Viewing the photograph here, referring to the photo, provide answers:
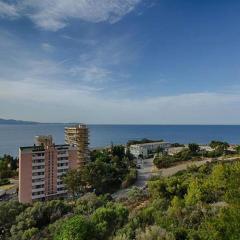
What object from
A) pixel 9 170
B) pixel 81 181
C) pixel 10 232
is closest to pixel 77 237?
pixel 10 232

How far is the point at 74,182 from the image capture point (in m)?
27.2

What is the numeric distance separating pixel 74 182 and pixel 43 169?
2882 mm

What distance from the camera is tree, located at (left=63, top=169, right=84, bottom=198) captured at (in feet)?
88.9

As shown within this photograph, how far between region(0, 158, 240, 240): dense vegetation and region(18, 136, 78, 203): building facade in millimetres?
7735

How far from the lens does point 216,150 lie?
147 feet

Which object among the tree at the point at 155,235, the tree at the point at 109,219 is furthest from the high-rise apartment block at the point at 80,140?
the tree at the point at 155,235

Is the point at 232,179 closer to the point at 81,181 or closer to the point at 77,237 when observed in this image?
the point at 77,237

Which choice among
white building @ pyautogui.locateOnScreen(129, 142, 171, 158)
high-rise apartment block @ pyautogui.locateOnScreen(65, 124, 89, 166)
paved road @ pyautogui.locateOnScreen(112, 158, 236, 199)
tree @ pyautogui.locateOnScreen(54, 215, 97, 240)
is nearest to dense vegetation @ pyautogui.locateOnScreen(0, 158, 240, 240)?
tree @ pyautogui.locateOnScreen(54, 215, 97, 240)

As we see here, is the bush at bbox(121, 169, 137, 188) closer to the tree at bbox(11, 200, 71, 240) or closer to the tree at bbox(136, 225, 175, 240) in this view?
the tree at bbox(11, 200, 71, 240)

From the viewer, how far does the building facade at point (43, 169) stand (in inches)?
1060

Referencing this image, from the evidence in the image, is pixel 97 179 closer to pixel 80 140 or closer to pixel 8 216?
pixel 80 140

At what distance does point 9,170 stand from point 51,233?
26.2m

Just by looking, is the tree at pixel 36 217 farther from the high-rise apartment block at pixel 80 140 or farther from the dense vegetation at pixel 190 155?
the dense vegetation at pixel 190 155

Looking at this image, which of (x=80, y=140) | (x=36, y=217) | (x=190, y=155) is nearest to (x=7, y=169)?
(x=80, y=140)
